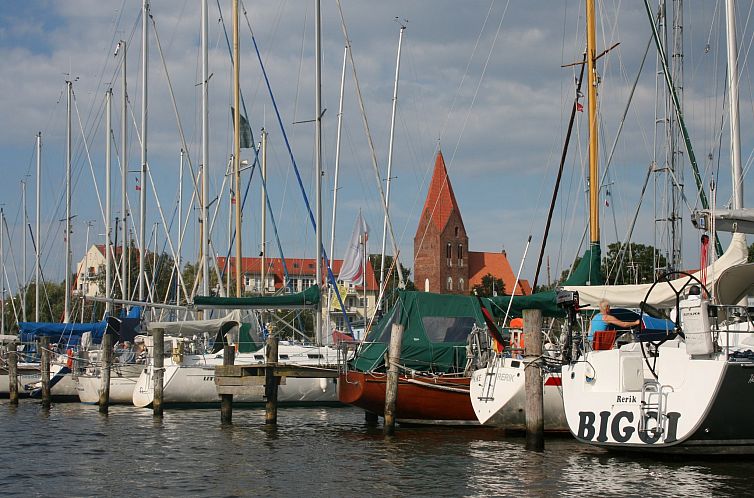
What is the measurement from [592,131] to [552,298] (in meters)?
5.22

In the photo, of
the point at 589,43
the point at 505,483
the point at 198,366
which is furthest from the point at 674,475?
the point at 198,366

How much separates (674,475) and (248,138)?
23600 mm

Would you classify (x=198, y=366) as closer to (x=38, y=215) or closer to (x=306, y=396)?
(x=306, y=396)

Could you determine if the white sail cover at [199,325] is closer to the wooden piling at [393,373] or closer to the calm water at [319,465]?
the calm water at [319,465]

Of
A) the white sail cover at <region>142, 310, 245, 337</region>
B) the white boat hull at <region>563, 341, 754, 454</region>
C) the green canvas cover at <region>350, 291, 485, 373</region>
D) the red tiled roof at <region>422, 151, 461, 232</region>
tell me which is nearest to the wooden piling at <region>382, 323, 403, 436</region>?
the green canvas cover at <region>350, 291, 485, 373</region>

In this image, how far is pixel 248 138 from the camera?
36844 mm

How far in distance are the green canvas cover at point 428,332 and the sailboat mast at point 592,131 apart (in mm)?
3615

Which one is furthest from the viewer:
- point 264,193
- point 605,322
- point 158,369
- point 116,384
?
point 264,193

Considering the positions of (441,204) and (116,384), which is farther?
(441,204)

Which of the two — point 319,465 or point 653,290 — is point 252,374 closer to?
point 319,465

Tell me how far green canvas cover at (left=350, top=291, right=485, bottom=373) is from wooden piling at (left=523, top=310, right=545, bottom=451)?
15.8 ft

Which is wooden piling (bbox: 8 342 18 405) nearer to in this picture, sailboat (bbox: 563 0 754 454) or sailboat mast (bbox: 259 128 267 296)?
sailboat mast (bbox: 259 128 267 296)

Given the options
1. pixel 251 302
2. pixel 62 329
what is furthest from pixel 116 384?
pixel 62 329

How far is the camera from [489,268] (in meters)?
144
